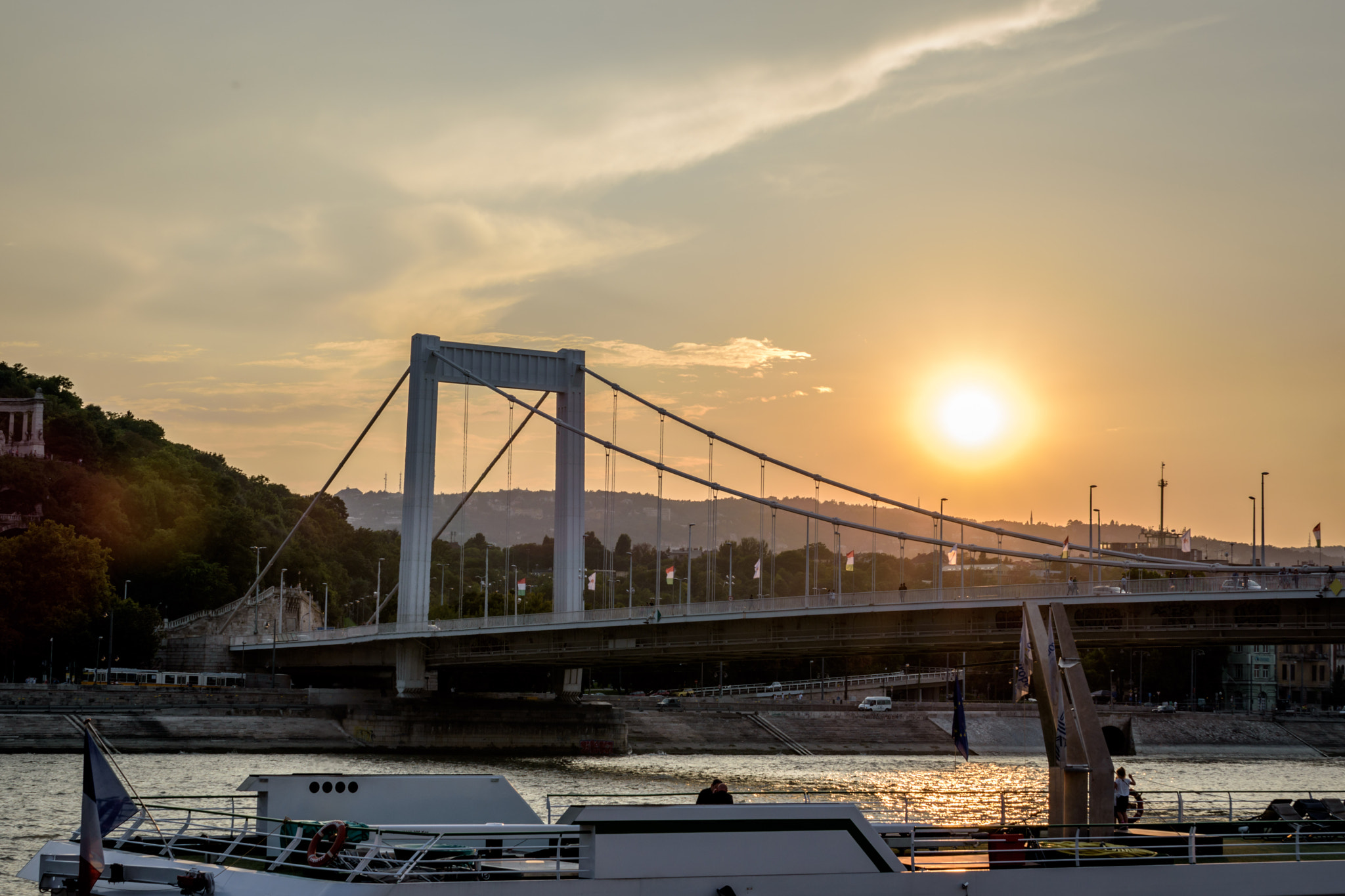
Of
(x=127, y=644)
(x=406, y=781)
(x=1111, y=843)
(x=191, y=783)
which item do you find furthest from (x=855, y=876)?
(x=127, y=644)

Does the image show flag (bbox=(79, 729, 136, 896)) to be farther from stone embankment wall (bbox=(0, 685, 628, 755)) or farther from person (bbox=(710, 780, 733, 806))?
stone embankment wall (bbox=(0, 685, 628, 755))

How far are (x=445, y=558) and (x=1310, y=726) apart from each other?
97.5 m

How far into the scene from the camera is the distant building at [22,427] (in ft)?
403

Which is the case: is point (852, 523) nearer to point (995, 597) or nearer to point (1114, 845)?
point (995, 597)

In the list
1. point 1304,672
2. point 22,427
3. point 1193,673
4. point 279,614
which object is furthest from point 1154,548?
point 22,427

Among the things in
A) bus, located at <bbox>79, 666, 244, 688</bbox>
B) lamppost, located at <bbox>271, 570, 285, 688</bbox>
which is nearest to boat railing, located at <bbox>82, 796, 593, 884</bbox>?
bus, located at <bbox>79, 666, 244, 688</bbox>

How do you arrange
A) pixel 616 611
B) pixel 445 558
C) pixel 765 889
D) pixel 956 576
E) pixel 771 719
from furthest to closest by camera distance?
pixel 956 576
pixel 445 558
pixel 771 719
pixel 616 611
pixel 765 889

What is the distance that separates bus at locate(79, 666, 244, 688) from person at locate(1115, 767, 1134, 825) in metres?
71.2

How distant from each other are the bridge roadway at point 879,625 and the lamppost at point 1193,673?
68.4 metres

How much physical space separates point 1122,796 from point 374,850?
14.2 m

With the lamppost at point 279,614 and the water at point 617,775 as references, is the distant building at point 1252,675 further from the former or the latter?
the lamppost at point 279,614

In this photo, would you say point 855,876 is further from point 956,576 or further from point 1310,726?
point 956,576

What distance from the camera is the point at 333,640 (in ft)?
257

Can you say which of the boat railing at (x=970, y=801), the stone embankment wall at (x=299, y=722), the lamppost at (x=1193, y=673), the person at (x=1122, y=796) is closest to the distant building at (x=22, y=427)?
the stone embankment wall at (x=299, y=722)
